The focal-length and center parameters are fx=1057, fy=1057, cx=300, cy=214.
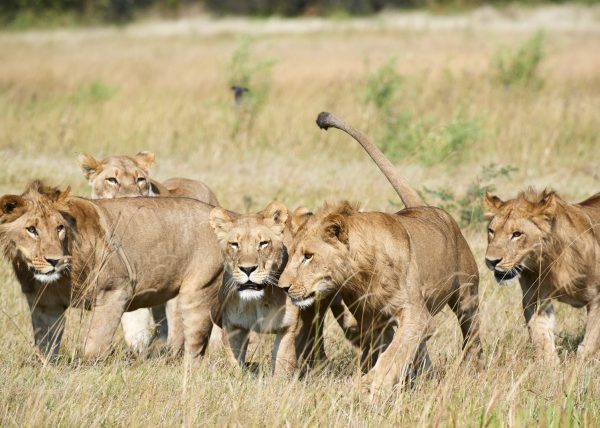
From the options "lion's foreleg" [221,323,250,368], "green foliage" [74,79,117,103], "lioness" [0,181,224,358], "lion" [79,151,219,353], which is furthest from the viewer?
"green foliage" [74,79,117,103]

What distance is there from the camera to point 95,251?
17.6 feet

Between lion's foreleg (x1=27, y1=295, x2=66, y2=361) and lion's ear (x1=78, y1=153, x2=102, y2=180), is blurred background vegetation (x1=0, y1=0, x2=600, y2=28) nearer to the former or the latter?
lion's ear (x1=78, y1=153, x2=102, y2=180)

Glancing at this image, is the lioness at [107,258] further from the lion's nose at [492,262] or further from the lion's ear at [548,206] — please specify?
the lion's ear at [548,206]

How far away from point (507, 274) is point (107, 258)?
2.14m

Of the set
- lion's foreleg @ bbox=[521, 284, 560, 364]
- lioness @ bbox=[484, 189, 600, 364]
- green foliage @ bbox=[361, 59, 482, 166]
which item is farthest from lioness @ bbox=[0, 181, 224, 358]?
green foliage @ bbox=[361, 59, 482, 166]

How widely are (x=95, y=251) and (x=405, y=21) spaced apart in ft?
113

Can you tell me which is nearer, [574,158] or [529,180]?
Result: [529,180]

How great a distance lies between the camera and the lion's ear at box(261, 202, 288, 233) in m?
5.52

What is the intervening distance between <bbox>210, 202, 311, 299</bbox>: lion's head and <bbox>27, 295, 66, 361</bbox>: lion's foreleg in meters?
0.90

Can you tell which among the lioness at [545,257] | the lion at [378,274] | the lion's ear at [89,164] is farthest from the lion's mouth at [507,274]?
the lion's ear at [89,164]

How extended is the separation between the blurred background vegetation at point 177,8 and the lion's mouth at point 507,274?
113ft

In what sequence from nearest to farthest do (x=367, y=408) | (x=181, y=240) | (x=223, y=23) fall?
(x=367, y=408) → (x=181, y=240) → (x=223, y=23)

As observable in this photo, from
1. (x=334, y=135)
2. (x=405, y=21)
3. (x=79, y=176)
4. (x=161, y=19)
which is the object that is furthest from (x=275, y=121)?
(x=161, y=19)

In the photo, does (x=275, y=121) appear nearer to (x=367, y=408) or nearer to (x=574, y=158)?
(x=574, y=158)
